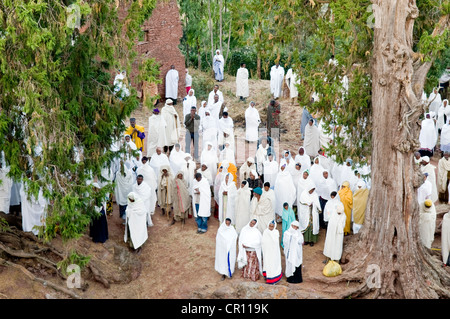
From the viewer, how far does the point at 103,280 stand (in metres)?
10.6

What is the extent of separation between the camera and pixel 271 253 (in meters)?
10.4

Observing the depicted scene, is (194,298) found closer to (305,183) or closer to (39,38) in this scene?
(305,183)

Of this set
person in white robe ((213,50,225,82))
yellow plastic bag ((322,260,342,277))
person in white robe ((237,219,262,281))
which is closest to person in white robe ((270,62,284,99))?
person in white robe ((213,50,225,82))

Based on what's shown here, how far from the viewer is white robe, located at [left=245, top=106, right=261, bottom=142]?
16359mm

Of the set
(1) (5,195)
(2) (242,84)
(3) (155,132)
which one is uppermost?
(2) (242,84)

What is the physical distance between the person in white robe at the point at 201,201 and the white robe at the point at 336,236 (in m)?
2.46

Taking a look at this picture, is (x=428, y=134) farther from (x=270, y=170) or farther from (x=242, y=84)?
(x=242, y=84)

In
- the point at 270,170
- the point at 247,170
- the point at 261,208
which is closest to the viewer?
the point at 261,208

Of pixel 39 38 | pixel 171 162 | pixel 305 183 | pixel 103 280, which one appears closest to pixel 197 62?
pixel 171 162

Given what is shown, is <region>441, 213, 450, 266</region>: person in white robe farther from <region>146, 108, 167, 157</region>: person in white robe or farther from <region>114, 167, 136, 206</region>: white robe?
<region>146, 108, 167, 157</region>: person in white robe

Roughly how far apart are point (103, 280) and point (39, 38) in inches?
183

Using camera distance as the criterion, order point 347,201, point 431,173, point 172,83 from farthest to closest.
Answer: point 172,83
point 431,173
point 347,201

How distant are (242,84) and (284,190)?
27.5 feet

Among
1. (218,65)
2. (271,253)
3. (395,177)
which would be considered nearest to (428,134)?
(395,177)
